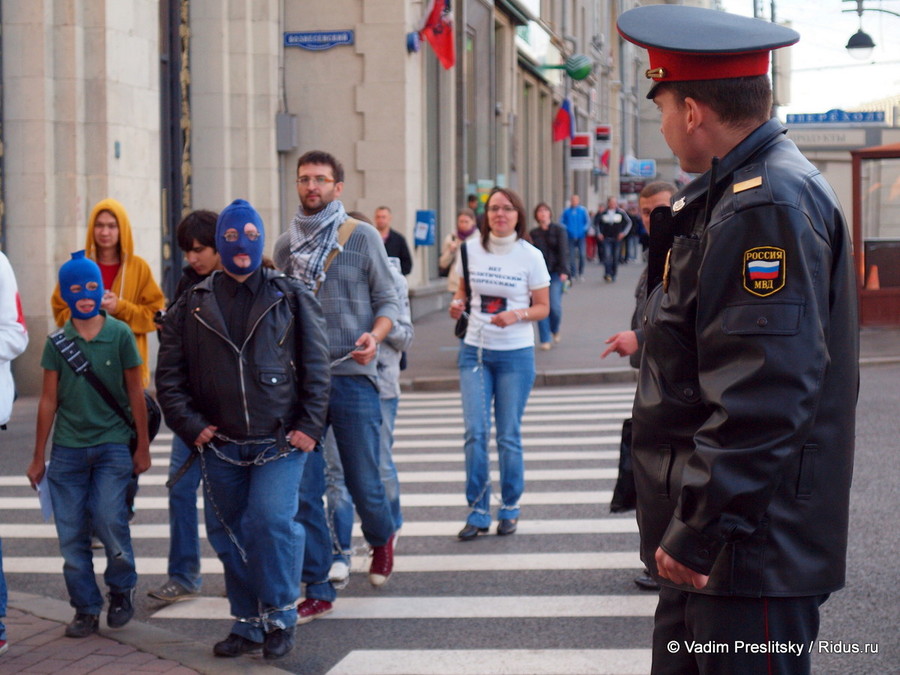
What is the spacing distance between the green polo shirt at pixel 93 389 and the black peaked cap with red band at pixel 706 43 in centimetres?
348

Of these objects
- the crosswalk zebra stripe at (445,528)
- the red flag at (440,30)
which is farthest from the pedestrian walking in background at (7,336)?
the red flag at (440,30)

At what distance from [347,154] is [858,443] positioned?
1212 centimetres

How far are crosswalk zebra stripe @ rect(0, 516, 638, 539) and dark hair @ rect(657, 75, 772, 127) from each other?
499 cm

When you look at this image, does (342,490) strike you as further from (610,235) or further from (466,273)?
(610,235)

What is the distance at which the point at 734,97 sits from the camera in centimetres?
252

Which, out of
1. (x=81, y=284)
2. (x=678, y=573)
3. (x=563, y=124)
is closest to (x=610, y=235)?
(x=563, y=124)

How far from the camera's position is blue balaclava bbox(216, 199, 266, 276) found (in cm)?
501

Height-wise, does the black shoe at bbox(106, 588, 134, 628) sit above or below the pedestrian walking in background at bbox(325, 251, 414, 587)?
below

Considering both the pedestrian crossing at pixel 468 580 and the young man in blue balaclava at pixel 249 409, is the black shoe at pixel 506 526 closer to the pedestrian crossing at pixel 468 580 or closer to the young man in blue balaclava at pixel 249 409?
the pedestrian crossing at pixel 468 580

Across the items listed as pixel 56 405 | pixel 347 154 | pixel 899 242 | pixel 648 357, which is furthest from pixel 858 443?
pixel 347 154

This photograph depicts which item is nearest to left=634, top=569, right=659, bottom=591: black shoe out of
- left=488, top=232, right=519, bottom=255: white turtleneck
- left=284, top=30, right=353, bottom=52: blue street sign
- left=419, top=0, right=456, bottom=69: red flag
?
left=488, top=232, right=519, bottom=255: white turtleneck

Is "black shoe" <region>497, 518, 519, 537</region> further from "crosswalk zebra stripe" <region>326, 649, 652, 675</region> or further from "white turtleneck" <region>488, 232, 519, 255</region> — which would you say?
"crosswalk zebra stripe" <region>326, 649, 652, 675</region>

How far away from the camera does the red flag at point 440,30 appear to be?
20.6 metres

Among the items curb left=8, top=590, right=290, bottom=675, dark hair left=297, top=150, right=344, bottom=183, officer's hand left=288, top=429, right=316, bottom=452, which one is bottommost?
curb left=8, top=590, right=290, bottom=675
